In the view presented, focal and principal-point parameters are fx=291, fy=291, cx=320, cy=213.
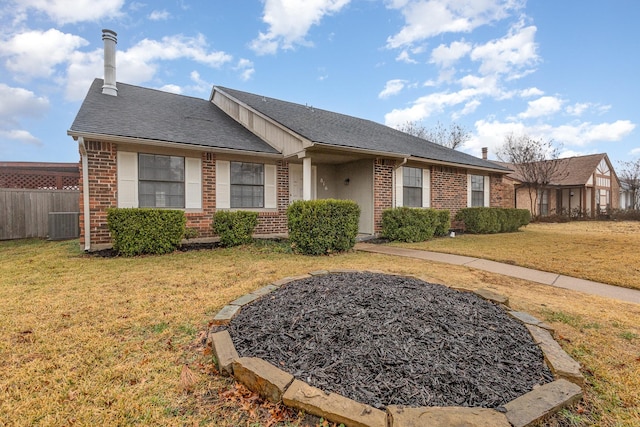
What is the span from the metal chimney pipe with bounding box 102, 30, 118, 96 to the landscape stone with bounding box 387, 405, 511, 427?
37.6ft

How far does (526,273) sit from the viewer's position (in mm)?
5383

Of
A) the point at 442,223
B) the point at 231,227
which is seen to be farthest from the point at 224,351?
the point at 442,223

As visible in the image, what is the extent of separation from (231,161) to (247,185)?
0.85 m

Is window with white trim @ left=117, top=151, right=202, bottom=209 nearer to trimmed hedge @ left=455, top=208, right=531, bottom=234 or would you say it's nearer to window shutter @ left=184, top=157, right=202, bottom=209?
window shutter @ left=184, top=157, right=202, bottom=209

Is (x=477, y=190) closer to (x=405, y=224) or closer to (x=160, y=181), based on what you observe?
(x=405, y=224)

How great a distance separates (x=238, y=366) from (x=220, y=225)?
6.16 meters

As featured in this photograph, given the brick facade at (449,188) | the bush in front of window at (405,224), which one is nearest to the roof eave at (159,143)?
the bush in front of window at (405,224)

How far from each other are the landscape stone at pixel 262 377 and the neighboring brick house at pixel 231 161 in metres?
5.93

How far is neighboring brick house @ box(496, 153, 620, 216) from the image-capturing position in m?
22.4

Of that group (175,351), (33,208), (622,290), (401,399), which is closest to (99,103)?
(33,208)

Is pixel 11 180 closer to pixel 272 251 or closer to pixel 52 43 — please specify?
pixel 52 43

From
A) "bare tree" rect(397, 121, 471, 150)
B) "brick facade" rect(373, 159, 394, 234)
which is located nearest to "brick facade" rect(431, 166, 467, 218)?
"brick facade" rect(373, 159, 394, 234)

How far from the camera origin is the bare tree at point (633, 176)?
23.1 meters

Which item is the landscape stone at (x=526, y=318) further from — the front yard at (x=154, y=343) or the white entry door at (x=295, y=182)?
the white entry door at (x=295, y=182)
